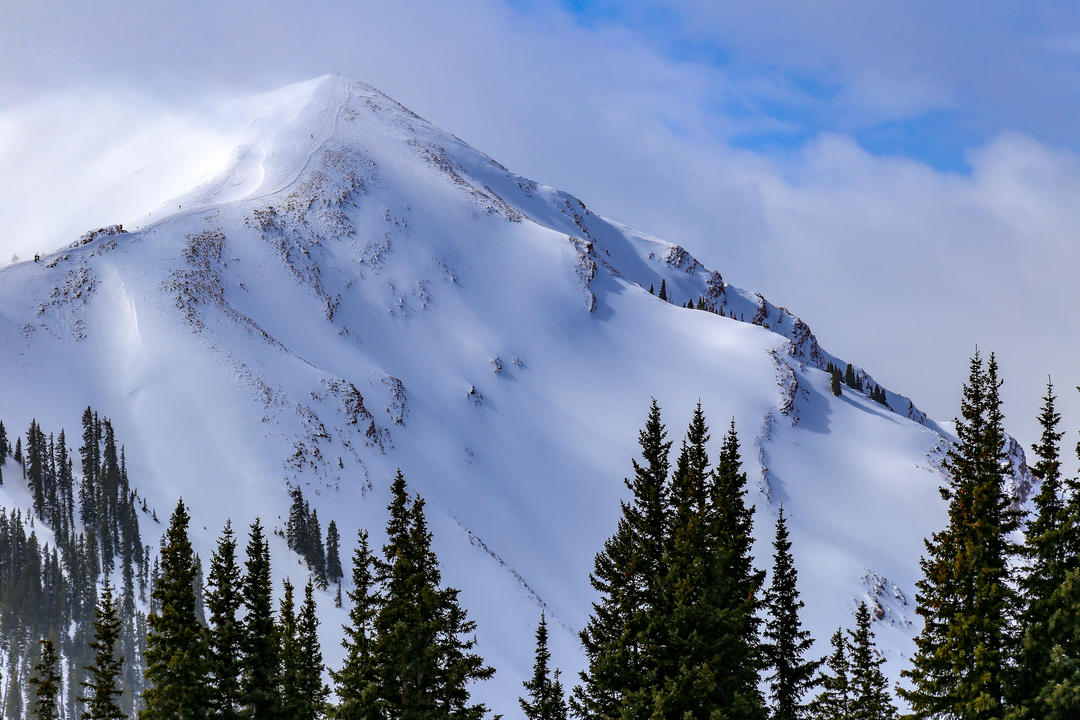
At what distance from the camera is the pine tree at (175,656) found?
31.2 meters

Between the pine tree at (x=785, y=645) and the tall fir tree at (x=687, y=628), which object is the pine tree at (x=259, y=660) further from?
the pine tree at (x=785, y=645)

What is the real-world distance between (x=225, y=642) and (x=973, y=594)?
24967 mm

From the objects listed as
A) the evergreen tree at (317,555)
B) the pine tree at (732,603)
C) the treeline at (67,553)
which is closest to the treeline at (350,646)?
the pine tree at (732,603)

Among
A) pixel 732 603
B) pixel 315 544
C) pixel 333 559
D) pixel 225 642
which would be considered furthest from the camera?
pixel 333 559

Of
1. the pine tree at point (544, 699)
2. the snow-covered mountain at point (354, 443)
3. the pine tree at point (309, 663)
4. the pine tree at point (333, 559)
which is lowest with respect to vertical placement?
the pine tree at point (544, 699)

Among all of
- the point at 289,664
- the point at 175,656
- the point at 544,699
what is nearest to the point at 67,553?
the point at 289,664

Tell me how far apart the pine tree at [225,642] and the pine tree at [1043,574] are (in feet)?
83.7

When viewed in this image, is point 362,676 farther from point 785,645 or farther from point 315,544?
point 315,544

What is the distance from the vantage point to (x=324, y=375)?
171 meters

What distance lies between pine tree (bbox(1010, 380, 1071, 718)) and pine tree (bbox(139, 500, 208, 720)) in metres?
25.9

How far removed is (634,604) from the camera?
3033 centimetres

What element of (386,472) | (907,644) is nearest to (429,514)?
(386,472)

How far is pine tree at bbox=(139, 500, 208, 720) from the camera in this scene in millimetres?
31250

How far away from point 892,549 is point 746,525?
157 meters
